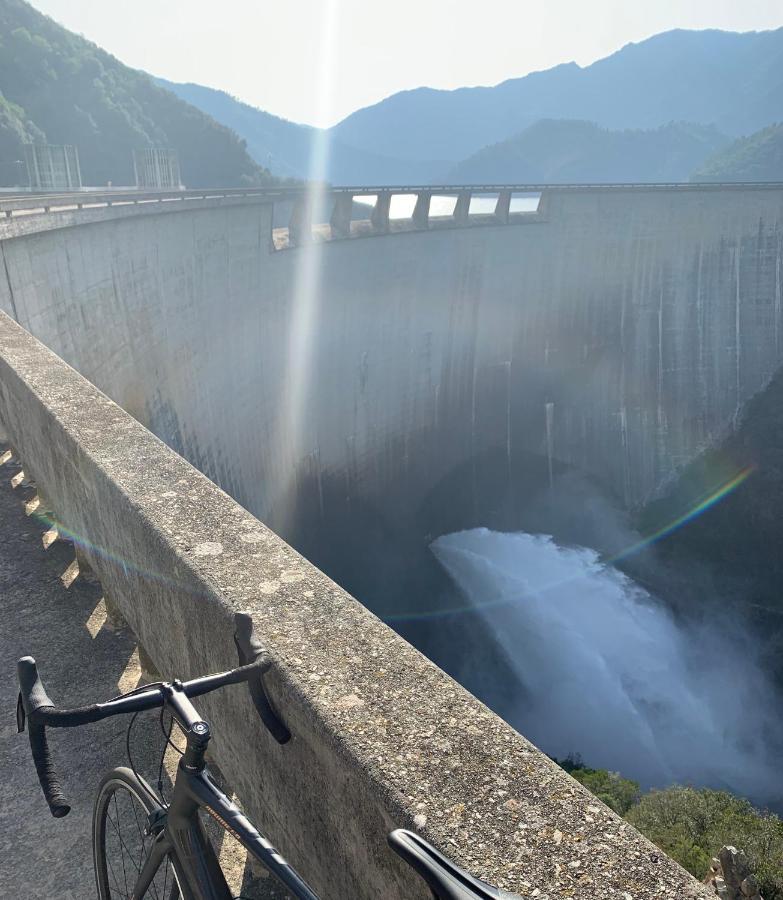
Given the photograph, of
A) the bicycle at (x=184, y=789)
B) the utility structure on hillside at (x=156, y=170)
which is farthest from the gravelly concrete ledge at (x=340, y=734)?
the utility structure on hillside at (x=156, y=170)

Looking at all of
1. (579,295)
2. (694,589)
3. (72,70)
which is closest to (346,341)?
(579,295)

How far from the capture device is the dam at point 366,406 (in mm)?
1935

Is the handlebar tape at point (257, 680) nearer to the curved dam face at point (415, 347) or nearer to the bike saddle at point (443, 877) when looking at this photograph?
the bike saddle at point (443, 877)

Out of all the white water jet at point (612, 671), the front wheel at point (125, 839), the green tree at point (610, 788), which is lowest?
the white water jet at point (612, 671)

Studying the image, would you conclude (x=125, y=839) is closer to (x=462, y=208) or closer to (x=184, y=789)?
(x=184, y=789)

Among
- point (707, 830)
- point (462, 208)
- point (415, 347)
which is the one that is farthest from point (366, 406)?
point (707, 830)

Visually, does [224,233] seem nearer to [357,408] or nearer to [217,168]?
[357,408]

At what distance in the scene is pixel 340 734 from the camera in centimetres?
182

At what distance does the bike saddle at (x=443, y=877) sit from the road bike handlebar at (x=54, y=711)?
71cm

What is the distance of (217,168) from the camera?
6825cm

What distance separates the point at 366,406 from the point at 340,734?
2234cm

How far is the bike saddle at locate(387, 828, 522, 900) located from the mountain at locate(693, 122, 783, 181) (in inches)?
3059

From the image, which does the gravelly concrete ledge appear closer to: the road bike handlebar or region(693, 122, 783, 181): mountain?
the road bike handlebar

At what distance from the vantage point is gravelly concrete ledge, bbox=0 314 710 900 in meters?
1.60
